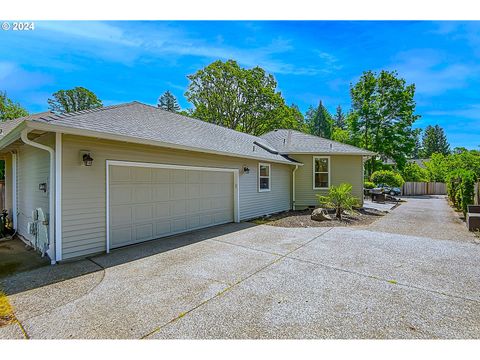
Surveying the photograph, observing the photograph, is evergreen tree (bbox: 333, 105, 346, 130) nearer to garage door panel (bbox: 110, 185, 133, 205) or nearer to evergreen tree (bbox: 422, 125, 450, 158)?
evergreen tree (bbox: 422, 125, 450, 158)

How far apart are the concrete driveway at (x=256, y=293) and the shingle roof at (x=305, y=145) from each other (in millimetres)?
6890

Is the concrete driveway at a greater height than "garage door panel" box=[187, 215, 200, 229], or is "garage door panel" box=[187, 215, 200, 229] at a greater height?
"garage door panel" box=[187, 215, 200, 229]

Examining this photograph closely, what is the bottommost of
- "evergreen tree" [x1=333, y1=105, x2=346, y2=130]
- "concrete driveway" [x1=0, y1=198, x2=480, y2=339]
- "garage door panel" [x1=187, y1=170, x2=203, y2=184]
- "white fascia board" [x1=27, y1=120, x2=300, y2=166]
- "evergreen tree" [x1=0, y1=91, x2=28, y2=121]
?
"concrete driveway" [x1=0, y1=198, x2=480, y2=339]

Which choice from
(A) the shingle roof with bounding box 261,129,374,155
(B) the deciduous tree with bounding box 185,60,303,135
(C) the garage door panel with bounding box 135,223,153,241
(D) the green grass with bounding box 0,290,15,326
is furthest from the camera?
(B) the deciduous tree with bounding box 185,60,303,135

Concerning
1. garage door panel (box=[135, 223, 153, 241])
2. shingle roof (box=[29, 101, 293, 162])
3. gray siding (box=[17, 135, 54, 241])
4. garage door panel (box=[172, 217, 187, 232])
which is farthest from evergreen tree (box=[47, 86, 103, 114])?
garage door panel (box=[135, 223, 153, 241])

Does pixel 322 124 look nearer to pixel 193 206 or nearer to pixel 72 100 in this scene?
pixel 72 100

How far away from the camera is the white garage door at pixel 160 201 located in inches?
223

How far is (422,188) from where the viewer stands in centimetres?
2622

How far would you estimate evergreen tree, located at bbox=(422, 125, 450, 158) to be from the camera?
52406 mm

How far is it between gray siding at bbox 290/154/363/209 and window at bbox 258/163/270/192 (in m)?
2.54

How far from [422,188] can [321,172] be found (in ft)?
67.5

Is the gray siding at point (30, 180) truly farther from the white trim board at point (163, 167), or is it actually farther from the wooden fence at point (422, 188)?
the wooden fence at point (422, 188)

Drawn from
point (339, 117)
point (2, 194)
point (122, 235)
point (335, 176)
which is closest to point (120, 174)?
point (122, 235)
